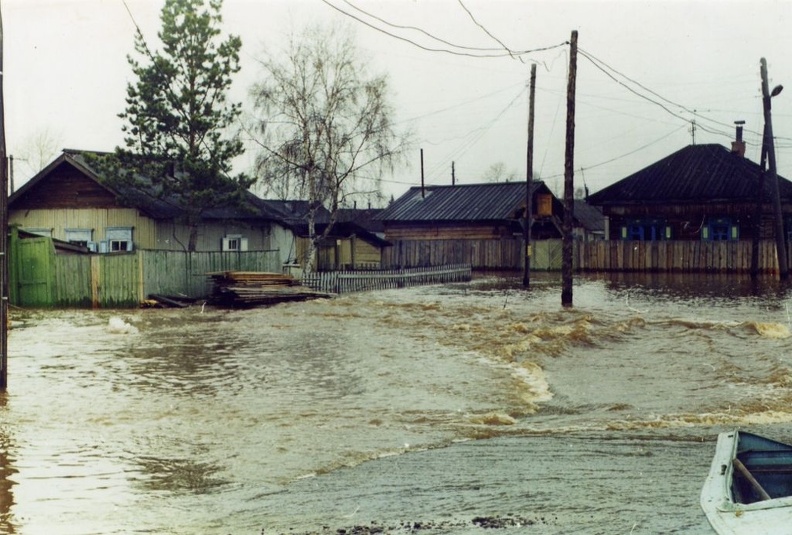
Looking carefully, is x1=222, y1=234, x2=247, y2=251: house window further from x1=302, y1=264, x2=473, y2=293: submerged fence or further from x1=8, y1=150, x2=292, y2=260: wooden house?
x1=302, y1=264, x2=473, y2=293: submerged fence

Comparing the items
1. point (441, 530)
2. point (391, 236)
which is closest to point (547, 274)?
point (391, 236)

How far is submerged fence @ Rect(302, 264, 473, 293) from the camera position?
3183 cm

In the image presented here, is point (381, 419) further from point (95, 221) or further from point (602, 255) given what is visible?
point (602, 255)

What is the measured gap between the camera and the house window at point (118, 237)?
3362 cm

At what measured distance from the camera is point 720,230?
46875 mm

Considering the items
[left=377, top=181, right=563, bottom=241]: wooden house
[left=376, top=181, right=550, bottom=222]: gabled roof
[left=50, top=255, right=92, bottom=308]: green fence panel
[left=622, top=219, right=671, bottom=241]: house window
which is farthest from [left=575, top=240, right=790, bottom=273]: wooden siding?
[left=50, top=255, right=92, bottom=308]: green fence panel

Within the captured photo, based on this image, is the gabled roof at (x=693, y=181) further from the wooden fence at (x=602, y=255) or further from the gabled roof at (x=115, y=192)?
the gabled roof at (x=115, y=192)

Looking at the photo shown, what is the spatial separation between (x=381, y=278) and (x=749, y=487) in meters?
29.9

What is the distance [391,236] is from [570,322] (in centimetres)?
A: 3502

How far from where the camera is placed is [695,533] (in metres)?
6.11

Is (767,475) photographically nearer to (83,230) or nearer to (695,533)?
(695,533)

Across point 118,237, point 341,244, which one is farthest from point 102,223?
point 341,244

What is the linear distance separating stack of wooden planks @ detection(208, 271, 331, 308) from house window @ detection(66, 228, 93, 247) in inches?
301

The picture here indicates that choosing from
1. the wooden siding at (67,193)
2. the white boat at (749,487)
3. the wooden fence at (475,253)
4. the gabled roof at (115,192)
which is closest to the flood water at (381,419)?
the white boat at (749,487)
